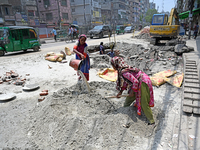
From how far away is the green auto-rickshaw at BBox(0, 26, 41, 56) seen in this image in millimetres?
8984

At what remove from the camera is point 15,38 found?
9422 millimetres

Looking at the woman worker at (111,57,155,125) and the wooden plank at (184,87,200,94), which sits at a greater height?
the woman worker at (111,57,155,125)

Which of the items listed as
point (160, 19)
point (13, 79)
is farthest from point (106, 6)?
→ point (13, 79)

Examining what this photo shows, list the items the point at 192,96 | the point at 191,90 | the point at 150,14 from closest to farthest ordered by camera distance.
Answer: the point at 192,96 < the point at 191,90 < the point at 150,14

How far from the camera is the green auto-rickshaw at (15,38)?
29.5ft

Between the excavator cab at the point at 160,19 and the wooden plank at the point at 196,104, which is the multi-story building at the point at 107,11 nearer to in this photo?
the excavator cab at the point at 160,19

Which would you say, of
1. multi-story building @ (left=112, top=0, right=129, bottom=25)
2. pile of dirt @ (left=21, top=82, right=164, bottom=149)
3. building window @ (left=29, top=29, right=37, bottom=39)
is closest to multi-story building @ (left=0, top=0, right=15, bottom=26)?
building window @ (left=29, top=29, right=37, bottom=39)

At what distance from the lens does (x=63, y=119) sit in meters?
2.82

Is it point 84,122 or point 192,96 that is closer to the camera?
point 84,122

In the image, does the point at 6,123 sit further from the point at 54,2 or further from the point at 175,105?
the point at 54,2

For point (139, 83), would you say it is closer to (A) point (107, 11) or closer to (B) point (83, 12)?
(B) point (83, 12)

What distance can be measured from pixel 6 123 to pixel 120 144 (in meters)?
2.36

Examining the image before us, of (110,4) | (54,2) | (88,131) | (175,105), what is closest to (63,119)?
(88,131)

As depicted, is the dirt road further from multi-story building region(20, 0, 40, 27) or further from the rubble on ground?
multi-story building region(20, 0, 40, 27)
